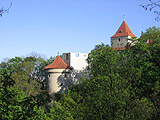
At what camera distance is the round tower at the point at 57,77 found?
49719 mm

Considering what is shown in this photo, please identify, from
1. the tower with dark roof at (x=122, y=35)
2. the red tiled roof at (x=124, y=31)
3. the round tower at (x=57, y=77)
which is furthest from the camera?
the red tiled roof at (x=124, y=31)

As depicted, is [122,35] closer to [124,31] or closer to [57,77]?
[124,31]

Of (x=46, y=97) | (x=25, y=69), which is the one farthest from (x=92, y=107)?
(x=25, y=69)

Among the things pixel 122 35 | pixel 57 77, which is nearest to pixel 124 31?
pixel 122 35

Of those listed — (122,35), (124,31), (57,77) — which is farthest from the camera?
(124,31)

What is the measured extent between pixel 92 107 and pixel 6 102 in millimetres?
11583

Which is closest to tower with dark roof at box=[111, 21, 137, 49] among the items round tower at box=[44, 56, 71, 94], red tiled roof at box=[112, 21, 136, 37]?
red tiled roof at box=[112, 21, 136, 37]

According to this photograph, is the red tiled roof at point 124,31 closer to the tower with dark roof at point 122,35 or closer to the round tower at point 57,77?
the tower with dark roof at point 122,35

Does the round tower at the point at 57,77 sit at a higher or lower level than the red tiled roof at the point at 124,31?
lower

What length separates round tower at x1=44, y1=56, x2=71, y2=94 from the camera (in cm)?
4972

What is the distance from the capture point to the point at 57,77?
50562 millimetres

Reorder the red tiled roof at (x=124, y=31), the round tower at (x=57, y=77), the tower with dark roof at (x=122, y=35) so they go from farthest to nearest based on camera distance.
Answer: the red tiled roof at (x=124, y=31)
the tower with dark roof at (x=122, y=35)
the round tower at (x=57, y=77)

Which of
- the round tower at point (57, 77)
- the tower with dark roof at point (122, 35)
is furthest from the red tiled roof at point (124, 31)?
the round tower at point (57, 77)

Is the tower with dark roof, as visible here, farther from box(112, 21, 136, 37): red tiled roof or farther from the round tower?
the round tower
